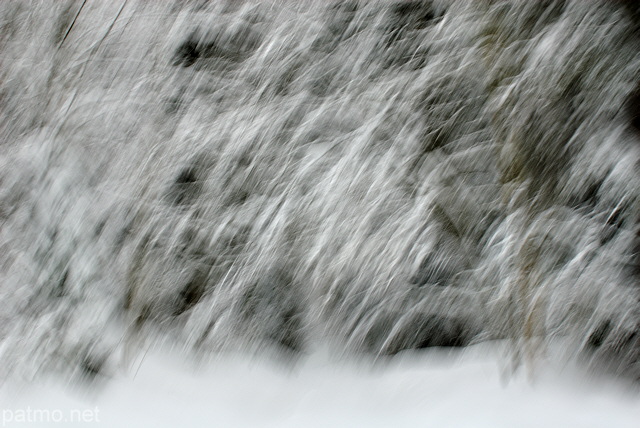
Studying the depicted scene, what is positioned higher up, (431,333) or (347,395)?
(431,333)

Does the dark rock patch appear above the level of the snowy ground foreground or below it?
above

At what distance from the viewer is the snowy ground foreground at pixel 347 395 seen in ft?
4.22

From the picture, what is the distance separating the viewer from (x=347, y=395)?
136 cm

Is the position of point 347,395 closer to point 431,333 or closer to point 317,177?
point 431,333

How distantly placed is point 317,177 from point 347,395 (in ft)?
1.73

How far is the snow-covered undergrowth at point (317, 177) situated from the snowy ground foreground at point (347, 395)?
0.06 m

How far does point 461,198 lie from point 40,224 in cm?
107

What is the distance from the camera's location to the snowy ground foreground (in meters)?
1.29

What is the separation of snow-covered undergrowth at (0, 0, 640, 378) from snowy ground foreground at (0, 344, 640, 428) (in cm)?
6

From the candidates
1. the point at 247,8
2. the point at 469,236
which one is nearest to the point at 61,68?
the point at 247,8

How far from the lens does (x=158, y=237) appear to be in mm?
1423

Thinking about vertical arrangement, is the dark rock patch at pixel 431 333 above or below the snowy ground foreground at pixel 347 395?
above

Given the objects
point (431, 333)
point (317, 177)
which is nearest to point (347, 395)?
point (431, 333)

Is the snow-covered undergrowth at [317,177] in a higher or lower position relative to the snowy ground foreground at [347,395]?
higher
